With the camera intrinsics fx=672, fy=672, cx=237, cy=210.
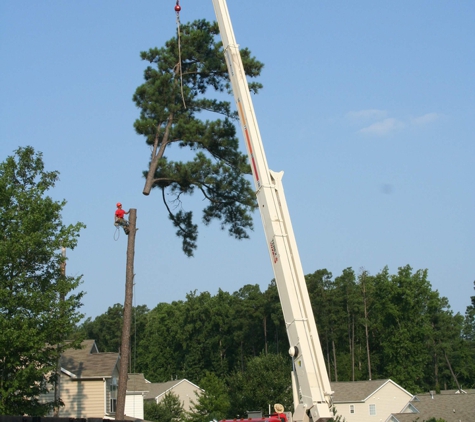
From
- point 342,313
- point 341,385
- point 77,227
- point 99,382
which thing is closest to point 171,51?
point 77,227

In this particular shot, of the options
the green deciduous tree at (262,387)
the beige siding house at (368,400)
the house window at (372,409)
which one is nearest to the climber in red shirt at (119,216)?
the green deciduous tree at (262,387)

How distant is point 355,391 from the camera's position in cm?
5447

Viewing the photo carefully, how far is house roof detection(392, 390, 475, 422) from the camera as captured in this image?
1767 inches

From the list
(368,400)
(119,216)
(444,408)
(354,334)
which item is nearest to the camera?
(119,216)

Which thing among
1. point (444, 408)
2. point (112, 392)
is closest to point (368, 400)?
point (444, 408)

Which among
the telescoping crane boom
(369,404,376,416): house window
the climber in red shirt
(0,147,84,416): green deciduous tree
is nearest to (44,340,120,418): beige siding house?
(0,147,84,416): green deciduous tree

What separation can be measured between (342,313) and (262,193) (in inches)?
2594

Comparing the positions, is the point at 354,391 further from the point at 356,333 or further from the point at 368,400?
the point at 356,333

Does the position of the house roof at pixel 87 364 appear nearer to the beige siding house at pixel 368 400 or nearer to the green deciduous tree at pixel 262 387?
the green deciduous tree at pixel 262 387

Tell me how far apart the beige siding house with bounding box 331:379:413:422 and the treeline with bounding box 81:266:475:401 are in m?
16.2

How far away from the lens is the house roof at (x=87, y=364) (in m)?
28.7

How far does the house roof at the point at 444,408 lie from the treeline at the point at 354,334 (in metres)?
23.2

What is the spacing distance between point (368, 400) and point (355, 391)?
123 cm

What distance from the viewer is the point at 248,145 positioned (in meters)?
15.1
